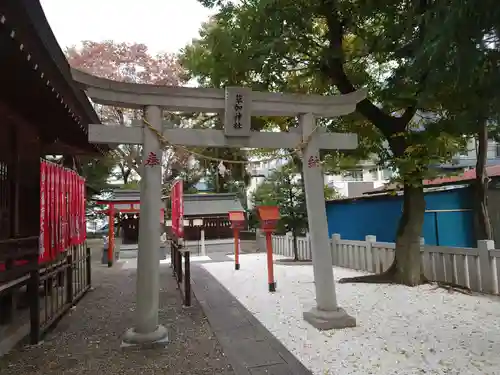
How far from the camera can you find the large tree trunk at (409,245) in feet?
25.1

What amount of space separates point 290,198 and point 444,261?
619cm

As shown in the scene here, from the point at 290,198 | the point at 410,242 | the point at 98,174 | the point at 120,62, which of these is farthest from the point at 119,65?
the point at 410,242

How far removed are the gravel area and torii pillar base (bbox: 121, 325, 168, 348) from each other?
0.27 feet

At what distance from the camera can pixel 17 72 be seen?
414cm

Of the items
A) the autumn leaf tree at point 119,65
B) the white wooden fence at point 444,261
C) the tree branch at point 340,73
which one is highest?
the autumn leaf tree at point 119,65

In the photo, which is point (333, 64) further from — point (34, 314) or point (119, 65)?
point (119, 65)

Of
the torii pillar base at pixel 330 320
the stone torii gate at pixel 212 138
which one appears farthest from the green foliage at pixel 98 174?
the torii pillar base at pixel 330 320

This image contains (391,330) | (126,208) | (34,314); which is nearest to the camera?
(34,314)

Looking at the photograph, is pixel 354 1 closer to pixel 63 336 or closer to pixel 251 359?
pixel 251 359

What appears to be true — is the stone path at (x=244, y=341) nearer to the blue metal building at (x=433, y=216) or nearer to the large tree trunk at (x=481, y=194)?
the blue metal building at (x=433, y=216)

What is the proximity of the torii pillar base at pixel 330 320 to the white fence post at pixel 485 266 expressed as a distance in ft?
10.5

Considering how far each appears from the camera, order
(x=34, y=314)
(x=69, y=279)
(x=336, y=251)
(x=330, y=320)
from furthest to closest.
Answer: (x=336, y=251), (x=69, y=279), (x=330, y=320), (x=34, y=314)

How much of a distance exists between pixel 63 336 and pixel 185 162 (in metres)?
22.2

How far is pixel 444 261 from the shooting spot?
7566 mm
